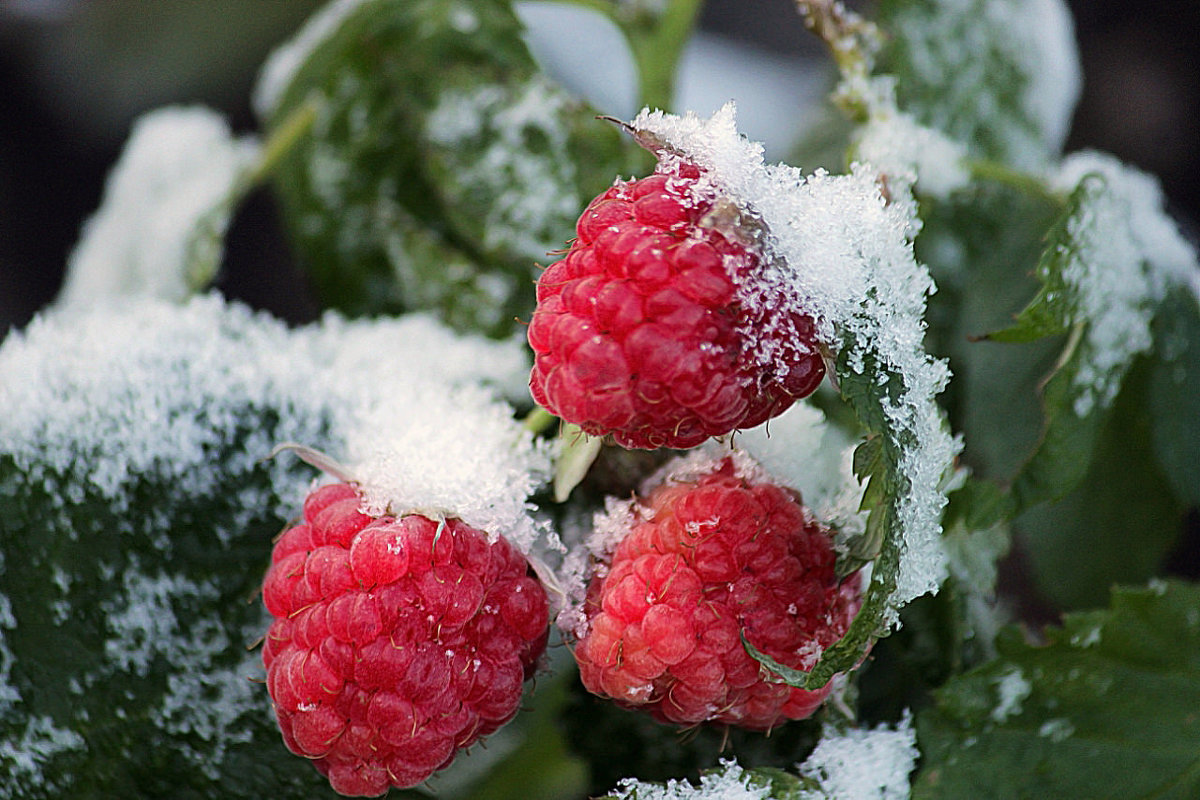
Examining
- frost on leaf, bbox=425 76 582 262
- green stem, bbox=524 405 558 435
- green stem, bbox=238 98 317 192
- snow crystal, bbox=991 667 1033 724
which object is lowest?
snow crystal, bbox=991 667 1033 724

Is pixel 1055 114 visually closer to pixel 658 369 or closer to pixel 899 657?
pixel 899 657

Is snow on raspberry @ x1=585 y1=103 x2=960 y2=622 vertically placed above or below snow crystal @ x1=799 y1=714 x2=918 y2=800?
above

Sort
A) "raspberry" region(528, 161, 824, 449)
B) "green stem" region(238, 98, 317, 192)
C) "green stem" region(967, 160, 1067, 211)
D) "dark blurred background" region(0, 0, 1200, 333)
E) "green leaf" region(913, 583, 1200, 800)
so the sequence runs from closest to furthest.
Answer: "raspberry" region(528, 161, 824, 449) → "green leaf" region(913, 583, 1200, 800) → "green stem" region(967, 160, 1067, 211) → "green stem" region(238, 98, 317, 192) → "dark blurred background" region(0, 0, 1200, 333)

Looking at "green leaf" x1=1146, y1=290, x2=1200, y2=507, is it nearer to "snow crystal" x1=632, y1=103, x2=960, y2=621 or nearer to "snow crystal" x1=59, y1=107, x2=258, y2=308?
"snow crystal" x1=632, y1=103, x2=960, y2=621

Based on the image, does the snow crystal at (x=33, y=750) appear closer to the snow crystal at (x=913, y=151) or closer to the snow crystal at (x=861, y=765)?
the snow crystal at (x=861, y=765)

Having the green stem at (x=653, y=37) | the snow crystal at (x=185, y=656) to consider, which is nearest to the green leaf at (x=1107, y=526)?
the green stem at (x=653, y=37)

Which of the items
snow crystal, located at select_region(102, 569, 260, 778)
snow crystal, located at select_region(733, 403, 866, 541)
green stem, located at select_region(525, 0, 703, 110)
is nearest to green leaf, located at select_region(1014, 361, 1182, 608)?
snow crystal, located at select_region(733, 403, 866, 541)
